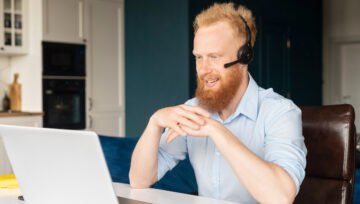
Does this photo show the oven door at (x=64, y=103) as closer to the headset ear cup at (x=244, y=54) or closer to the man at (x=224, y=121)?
the man at (x=224, y=121)

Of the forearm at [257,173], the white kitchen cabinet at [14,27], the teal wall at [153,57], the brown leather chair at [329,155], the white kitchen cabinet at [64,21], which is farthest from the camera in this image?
the white kitchen cabinet at [64,21]

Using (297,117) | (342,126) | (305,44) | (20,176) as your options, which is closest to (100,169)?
(20,176)

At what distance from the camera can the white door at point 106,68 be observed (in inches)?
208

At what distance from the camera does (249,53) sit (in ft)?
4.94

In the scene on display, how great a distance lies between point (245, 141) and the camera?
4.97ft

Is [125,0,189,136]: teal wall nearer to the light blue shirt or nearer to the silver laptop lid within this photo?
the light blue shirt

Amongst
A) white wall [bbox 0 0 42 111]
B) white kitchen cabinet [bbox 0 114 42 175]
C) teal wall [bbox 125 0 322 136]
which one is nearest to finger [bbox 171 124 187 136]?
teal wall [bbox 125 0 322 136]

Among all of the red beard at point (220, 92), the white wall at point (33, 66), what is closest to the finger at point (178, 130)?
the red beard at point (220, 92)

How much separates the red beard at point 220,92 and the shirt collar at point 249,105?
0.04m

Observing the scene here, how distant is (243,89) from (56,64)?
3.76 meters

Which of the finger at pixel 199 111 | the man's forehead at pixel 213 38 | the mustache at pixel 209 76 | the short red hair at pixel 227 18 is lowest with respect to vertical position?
the finger at pixel 199 111

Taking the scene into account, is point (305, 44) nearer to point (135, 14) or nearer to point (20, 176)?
point (135, 14)

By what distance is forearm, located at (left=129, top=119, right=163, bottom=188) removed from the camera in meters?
1.43

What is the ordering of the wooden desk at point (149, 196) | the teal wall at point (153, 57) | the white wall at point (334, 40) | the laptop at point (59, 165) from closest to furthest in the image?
the laptop at point (59, 165) → the wooden desk at point (149, 196) → the teal wall at point (153, 57) → the white wall at point (334, 40)
